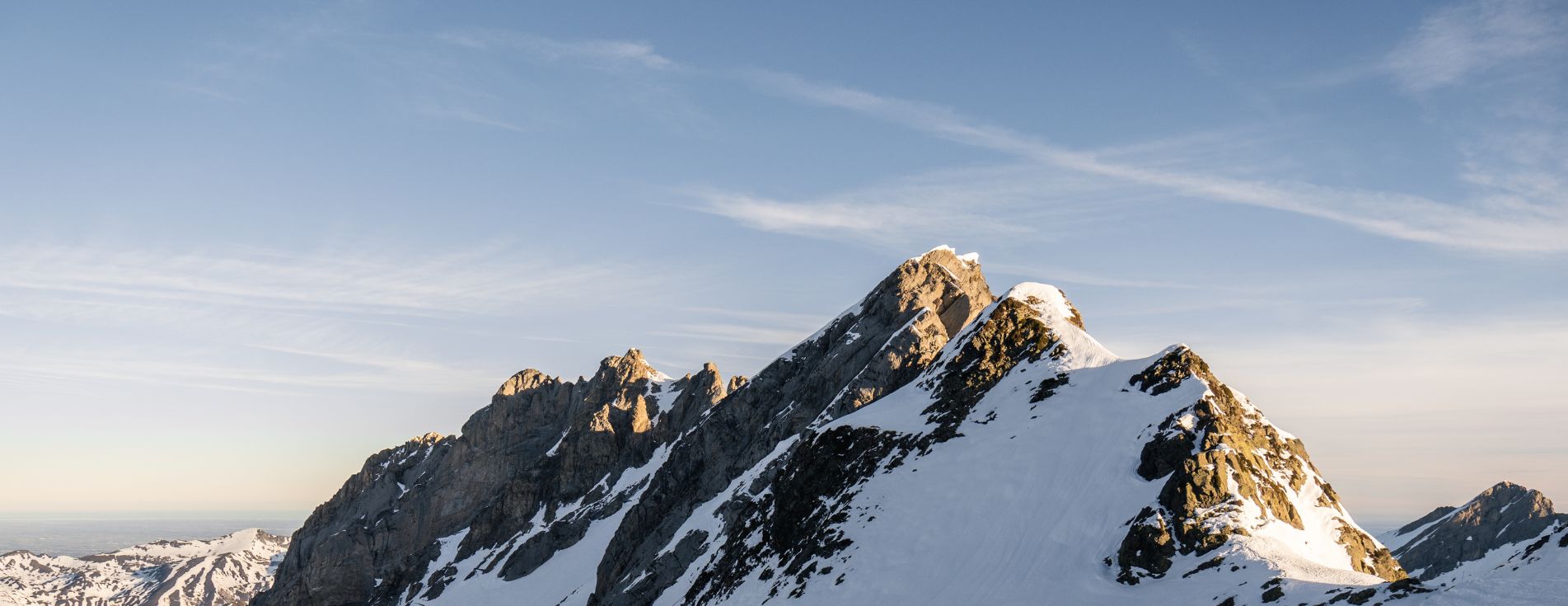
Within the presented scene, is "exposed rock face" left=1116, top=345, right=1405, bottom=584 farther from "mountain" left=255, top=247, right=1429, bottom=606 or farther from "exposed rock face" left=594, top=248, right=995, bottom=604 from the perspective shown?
"exposed rock face" left=594, top=248, right=995, bottom=604

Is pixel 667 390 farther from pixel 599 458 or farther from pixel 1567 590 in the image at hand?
pixel 1567 590

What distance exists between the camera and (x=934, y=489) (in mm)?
61531

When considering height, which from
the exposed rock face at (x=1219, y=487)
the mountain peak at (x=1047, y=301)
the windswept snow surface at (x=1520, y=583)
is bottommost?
the windswept snow surface at (x=1520, y=583)

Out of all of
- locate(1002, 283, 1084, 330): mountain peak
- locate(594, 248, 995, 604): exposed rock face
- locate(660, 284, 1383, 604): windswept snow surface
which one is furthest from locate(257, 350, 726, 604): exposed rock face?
locate(660, 284, 1383, 604): windswept snow surface

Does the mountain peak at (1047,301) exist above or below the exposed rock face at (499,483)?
above

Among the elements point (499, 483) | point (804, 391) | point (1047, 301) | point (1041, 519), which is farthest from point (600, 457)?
point (1041, 519)

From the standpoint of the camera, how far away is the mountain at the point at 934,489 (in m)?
48.3

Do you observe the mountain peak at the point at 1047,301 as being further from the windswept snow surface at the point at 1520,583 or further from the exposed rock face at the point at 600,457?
the windswept snow surface at the point at 1520,583

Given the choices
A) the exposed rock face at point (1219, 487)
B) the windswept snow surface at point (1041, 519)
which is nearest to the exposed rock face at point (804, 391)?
the windswept snow surface at point (1041, 519)

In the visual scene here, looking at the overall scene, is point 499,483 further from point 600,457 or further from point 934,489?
point 934,489

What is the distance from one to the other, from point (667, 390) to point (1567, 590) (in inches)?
5040

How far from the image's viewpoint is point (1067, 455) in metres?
58.7

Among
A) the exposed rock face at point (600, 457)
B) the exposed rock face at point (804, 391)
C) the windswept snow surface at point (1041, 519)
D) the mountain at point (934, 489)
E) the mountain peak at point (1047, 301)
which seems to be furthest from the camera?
the exposed rock face at point (600, 457)

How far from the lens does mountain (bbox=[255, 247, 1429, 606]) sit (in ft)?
159
